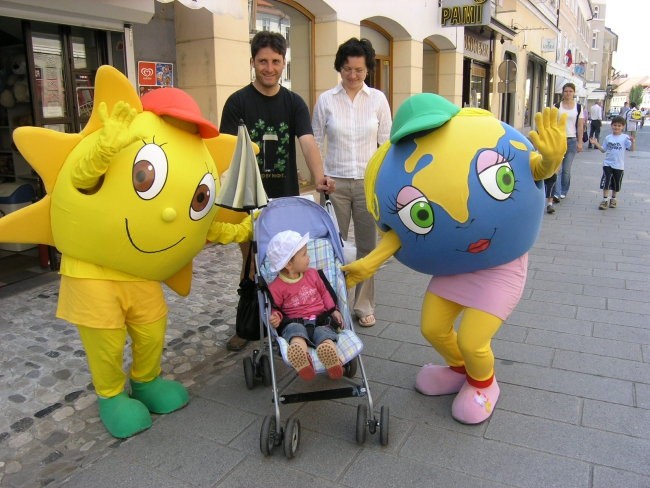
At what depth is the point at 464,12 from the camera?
12781 millimetres

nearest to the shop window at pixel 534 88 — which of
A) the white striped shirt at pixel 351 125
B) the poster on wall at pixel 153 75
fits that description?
the poster on wall at pixel 153 75

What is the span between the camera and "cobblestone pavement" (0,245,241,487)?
3146 mm

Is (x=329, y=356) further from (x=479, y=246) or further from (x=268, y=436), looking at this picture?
(x=479, y=246)

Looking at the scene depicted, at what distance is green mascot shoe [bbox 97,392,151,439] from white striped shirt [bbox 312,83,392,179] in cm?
241

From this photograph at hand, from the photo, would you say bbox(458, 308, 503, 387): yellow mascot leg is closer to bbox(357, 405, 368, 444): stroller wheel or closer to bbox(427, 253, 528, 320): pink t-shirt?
bbox(427, 253, 528, 320): pink t-shirt

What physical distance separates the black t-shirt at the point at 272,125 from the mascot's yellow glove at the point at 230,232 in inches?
29.3

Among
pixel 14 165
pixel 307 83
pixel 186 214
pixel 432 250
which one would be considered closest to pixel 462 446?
pixel 432 250

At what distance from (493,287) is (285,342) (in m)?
1.21

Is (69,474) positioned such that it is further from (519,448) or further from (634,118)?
(634,118)

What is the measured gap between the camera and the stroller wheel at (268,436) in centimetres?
301

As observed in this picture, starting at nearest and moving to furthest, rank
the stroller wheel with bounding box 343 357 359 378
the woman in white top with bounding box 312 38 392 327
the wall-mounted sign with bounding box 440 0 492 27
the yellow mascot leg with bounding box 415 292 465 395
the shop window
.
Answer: the yellow mascot leg with bounding box 415 292 465 395
the stroller wheel with bounding box 343 357 359 378
the woman in white top with bounding box 312 38 392 327
the wall-mounted sign with bounding box 440 0 492 27
the shop window

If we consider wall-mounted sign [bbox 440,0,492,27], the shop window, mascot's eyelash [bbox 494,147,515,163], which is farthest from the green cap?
the shop window

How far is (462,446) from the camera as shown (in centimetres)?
315

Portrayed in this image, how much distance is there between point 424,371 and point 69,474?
2176mm
